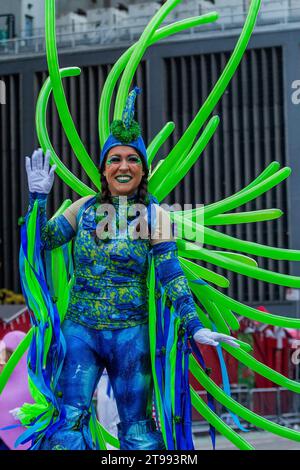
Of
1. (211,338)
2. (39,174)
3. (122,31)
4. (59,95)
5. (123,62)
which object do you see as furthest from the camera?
(122,31)

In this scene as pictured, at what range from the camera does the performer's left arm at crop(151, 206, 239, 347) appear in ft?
19.2

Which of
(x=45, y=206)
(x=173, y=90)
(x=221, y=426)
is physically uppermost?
(x=173, y=90)

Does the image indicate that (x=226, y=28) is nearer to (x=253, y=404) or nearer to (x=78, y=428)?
(x=253, y=404)

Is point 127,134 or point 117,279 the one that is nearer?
point 117,279

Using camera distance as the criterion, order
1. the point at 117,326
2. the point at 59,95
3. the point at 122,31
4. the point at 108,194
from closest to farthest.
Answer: the point at 117,326 → the point at 108,194 → the point at 59,95 → the point at 122,31

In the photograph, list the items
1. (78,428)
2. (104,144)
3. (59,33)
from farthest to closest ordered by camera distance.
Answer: (59,33)
(104,144)
(78,428)

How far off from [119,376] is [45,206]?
Answer: 1003 mm

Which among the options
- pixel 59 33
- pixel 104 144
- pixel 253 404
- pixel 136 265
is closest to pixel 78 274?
pixel 136 265

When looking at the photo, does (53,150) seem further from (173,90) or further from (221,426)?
(173,90)

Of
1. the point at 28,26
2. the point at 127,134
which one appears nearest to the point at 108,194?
the point at 127,134

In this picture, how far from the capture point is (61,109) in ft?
21.4

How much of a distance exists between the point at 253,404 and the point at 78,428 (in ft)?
37.5

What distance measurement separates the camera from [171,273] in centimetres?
599

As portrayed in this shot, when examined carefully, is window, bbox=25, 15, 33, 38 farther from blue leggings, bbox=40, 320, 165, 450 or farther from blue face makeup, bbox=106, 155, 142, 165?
blue leggings, bbox=40, 320, 165, 450
